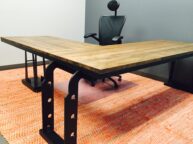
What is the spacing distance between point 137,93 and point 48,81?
147cm

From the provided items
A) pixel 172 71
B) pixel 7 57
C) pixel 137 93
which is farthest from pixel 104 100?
pixel 7 57

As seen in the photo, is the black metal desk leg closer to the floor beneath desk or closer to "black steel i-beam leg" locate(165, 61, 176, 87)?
the floor beneath desk

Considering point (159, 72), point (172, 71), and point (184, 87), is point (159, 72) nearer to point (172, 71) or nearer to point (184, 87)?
point (172, 71)

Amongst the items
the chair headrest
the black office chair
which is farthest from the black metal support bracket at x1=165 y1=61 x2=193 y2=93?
the chair headrest

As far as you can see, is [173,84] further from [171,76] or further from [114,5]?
[114,5]

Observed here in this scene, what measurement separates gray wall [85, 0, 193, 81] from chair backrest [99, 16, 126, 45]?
0.46 meters

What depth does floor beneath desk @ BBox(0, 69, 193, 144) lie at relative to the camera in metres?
1.73

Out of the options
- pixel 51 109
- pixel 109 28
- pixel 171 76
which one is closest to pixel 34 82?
pixel 51 109

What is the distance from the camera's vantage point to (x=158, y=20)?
3.07 metres

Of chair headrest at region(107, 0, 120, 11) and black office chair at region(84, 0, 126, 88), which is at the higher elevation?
chair headrest at region(107, 0, 120, 11)

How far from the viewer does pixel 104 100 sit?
96.9 inches

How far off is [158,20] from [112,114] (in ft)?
5.74

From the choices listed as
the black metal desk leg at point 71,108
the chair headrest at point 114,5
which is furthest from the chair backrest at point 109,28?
the black metal desk leg at point 71,108

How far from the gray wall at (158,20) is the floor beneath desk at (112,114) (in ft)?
2.51
